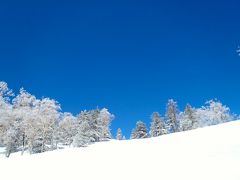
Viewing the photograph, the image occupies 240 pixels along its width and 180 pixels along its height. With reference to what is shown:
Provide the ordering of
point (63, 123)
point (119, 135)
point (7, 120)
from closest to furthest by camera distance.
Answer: point (7, 120) < point (63, 123) < point (119, 135)

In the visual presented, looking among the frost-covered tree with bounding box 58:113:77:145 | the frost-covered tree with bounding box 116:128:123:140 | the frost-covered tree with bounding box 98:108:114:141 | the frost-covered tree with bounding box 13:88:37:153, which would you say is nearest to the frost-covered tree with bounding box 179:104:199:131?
the frost-covered tree with bounding box 98:108:114:141

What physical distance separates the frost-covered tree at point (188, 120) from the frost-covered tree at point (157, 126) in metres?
5.76

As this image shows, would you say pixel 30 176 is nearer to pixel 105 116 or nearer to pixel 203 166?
pixel 203 166

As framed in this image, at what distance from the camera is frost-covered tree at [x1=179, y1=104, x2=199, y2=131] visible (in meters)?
91.6

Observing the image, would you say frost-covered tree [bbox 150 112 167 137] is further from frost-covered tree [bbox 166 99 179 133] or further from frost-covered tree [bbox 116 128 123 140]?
frost-covered tree [bbox 116 128 123 140]

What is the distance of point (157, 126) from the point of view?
93.8m

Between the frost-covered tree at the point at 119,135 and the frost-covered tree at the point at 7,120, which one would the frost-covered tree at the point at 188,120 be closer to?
the frost-covered tree at the point at 119,135

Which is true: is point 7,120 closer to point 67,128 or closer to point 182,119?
point 67,128

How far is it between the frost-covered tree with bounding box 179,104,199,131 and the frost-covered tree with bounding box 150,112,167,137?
18.9ft

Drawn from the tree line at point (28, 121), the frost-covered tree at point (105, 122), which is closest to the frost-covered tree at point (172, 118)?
the frost-covered tree at point (105, 122)

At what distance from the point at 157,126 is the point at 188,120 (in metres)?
9.63

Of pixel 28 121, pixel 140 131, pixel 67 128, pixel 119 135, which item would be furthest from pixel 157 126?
pixel 28 121

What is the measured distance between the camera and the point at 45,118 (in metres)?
60.7

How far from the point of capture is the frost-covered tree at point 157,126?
93.2 m
